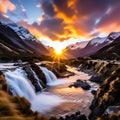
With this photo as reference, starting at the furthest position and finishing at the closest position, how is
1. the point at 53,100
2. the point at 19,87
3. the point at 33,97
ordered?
the point at 33,97
the point at 19,87
the point at 53,100

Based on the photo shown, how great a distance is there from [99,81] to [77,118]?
3698 cm

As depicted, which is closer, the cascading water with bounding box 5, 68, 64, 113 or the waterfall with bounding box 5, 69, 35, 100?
the cascading water with bounding box 5, 68, 64, 113

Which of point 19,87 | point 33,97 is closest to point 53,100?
point 33,97

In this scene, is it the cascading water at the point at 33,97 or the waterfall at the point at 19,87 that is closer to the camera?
the cascading water at the point at 33,97

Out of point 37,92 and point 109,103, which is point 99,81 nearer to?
point 37,92

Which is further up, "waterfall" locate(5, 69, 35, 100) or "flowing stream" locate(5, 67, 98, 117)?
"waterfall" locate(5, 69, 35, 100)

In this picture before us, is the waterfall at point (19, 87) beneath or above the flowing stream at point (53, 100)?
above

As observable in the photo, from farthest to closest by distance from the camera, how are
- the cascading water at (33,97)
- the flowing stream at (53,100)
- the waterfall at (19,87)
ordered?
the waterfall at (19,87) < the cascading water at (33,97) < the flowing stream at (53,100)

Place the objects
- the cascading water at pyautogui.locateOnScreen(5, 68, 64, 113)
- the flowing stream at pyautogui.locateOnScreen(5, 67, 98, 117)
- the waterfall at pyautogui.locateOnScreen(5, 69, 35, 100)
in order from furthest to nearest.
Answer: the waterfall at pyautogui.locateOnScreen(5, 69, 35, 100), the cascading water at pyautogui.locateOnScreen(5, 68, 64, 113), the flowing stream at pyautogui.locateOnScreen(5, 67, 98, 117)

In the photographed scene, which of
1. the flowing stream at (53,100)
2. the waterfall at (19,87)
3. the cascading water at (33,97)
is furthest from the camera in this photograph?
the waterfall at (19,87)

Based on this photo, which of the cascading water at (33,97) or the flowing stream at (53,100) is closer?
the flowing stream at (53,100)

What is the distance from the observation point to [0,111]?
50.8 ft

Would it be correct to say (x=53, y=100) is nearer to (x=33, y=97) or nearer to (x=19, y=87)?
(x=33, y=97)

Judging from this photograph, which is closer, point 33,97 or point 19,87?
point 19,87
